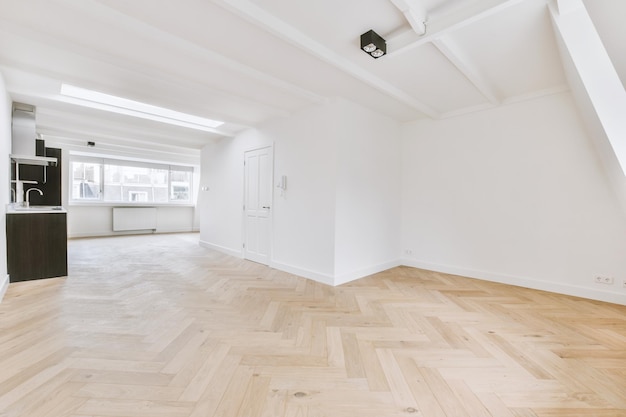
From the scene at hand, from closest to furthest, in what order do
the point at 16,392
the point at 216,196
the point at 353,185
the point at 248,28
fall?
the point at 16,392
the point at 248,28
the point at 353,185
the point at 216,196

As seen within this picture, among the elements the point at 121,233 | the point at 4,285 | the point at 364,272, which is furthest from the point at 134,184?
the point at 364,272

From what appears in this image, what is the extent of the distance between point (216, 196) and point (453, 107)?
16.3ft

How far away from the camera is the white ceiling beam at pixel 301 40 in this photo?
201 centimetres

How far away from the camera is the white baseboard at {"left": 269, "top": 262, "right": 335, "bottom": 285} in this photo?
3768mm

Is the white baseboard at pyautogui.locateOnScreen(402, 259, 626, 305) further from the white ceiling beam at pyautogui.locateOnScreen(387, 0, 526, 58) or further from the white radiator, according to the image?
the white radiator

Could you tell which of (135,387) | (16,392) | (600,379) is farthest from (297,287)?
(600,379)

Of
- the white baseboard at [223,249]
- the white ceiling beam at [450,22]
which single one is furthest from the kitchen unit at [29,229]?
the white ceiling beam at [450,22]

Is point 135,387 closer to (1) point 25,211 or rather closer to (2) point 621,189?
(1) point 25,211

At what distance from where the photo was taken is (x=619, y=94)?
7.79 ft

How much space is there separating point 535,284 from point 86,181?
1053 cm

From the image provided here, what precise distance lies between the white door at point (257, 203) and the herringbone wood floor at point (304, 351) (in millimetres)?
1326

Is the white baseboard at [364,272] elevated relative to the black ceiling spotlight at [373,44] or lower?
lower

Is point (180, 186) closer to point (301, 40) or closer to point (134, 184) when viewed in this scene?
point (134, 184)

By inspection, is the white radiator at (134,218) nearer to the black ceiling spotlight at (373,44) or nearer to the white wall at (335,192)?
the white wall at (335,192)
